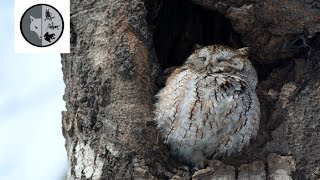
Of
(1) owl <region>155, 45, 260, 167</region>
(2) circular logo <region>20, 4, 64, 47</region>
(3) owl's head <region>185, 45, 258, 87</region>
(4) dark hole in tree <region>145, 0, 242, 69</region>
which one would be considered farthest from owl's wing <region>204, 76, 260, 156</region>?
(2) circular logo <region>20, 4, 64, 47</region>

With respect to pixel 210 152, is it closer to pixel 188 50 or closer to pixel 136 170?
pixel 136 170

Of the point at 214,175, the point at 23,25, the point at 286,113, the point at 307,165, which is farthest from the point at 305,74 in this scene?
the point at 23,25

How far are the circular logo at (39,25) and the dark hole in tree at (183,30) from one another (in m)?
0.51

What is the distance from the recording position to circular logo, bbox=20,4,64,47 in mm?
3693

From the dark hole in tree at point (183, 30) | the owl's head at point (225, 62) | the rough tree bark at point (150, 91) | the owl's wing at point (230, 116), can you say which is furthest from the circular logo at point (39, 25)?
the owl's wing at point (230, 116)

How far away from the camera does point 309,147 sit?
11.4ft

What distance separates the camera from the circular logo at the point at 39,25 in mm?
3693

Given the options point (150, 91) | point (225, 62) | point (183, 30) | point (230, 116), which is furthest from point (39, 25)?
point (230, 116)

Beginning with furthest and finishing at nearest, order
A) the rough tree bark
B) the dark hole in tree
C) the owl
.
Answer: the dark hole in tree
the owl
the rough tree bark

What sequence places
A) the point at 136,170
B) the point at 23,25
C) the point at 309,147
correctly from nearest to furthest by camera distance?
1. the point at 136,170
2. the point at 309,147
3. the point at 23,25

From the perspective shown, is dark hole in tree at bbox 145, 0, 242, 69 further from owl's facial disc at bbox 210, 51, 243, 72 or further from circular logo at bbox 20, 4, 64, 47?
circular logo at bbox 20, 4, 64, 47

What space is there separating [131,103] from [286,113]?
0.67m

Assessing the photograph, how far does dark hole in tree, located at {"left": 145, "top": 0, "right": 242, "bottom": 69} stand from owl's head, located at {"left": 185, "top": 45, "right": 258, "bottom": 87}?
271mm

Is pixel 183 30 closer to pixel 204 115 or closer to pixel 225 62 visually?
pixel 225 62
